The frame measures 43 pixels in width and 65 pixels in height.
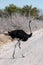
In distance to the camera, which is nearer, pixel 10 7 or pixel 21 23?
pixel 21 23

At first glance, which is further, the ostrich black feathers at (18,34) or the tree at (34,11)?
the tree at (34,11)

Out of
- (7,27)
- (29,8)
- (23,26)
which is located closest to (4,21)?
(7,27)

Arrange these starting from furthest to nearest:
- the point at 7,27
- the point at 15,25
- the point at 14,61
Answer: the point at 15,25
the point at 7,27
the point at 14,61

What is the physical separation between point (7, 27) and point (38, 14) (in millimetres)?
31279

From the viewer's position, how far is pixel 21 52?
46.2ft

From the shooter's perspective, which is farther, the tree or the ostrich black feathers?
the tree

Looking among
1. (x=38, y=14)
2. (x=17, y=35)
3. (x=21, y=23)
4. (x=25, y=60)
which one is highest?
(x=17, y=35)

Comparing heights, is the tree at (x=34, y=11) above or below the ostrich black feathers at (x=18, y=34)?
below

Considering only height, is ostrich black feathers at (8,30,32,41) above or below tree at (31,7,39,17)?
above

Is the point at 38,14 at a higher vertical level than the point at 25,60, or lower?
lower

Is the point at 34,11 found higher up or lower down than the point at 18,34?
lower down

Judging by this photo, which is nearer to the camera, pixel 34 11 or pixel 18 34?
pixel 18 34

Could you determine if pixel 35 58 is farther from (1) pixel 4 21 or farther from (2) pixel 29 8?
(2) pixel 29 8

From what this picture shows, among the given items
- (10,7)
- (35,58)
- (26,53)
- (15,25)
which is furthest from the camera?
(10,7)
